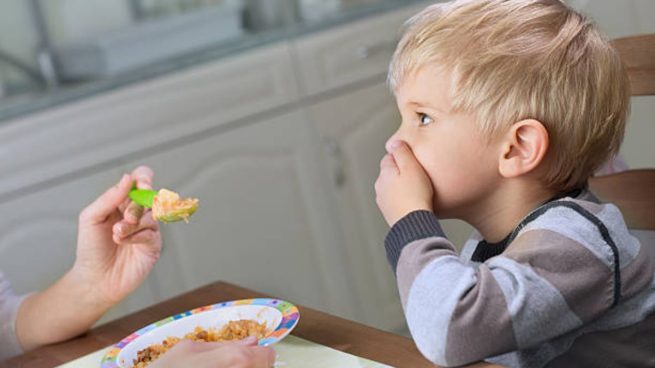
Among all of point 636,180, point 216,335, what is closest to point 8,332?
point 216,335

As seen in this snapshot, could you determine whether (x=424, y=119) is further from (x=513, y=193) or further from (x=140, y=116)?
(x=140, y=116)

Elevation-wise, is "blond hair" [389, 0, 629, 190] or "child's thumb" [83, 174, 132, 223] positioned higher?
"blond hair" [389, 0, 629, 190]

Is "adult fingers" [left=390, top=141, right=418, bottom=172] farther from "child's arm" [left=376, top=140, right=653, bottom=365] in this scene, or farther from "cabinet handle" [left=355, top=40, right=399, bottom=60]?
"cabinet handle" [left=355, top=40, right=399, bottom=60]

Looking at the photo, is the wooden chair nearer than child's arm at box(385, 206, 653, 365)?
No

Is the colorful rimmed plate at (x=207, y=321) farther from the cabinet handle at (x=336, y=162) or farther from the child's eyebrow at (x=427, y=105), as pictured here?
the cabinet handle at (x=336, y=162)

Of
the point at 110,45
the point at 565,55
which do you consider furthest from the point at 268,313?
the point at 110,45

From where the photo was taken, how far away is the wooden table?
3.43ft

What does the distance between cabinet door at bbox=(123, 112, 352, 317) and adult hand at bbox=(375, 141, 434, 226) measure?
4.70 ft

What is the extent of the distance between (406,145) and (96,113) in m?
1.43

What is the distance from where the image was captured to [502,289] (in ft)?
3.30

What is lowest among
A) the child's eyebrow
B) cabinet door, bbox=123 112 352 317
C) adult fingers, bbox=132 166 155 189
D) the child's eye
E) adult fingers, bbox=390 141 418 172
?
cabinet door, bbox=123 112 352 317

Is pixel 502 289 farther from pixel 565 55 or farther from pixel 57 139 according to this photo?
pixel 57 139

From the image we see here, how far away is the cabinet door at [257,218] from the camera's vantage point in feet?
8.50

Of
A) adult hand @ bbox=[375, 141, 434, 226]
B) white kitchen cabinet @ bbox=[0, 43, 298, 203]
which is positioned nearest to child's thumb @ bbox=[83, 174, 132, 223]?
adult hand @ bbox=[375, 141, 434, 226]
